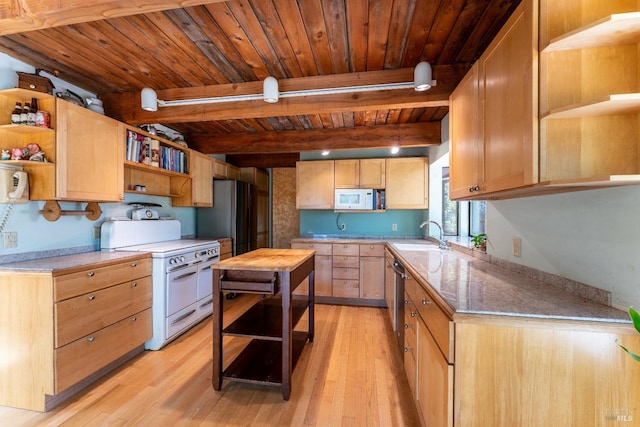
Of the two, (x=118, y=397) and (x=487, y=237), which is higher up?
(x=487, y=237)

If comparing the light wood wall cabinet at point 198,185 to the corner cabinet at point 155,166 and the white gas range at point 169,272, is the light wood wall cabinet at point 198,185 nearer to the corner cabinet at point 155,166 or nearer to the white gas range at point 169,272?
the corner cabinet at point 155,166

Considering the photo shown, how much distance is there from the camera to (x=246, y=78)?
7.99 feet

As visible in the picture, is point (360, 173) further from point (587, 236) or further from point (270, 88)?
point (587, 236)

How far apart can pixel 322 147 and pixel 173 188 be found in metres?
2.09

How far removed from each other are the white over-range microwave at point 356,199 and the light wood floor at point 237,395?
1.93 meters

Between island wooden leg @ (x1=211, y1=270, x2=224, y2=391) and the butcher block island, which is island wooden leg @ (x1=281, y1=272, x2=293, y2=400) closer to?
the butcher block island

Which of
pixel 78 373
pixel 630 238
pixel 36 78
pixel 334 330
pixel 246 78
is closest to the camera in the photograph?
pixel 630 238

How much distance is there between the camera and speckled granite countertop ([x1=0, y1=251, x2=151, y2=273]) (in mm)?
1741

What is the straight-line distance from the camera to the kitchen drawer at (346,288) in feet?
12.4

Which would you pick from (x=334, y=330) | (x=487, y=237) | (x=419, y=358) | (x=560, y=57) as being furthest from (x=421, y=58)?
(x=334, y=330)

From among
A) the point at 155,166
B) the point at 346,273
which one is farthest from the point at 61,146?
the point at 346,273

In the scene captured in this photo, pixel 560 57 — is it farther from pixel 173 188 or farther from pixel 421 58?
pixel 173 188

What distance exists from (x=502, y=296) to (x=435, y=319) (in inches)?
12.4

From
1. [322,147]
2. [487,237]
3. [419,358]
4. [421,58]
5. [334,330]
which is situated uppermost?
[421,58]
